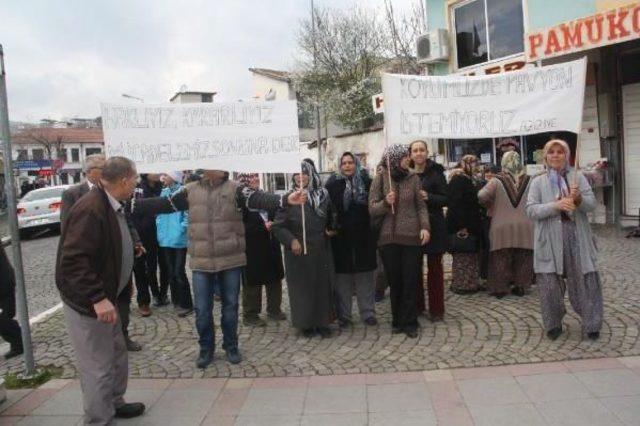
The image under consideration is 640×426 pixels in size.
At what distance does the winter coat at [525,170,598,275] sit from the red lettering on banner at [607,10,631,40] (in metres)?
5.41

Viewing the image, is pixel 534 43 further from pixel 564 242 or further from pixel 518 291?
pixel 564 242

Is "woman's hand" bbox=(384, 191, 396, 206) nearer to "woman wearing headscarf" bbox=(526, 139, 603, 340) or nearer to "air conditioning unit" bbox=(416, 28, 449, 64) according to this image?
"woman wearing headscarf" bbox=(526, 139, 603, 340)

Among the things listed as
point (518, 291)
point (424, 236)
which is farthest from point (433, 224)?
point (518, 291)

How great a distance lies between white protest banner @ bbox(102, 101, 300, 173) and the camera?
522cm

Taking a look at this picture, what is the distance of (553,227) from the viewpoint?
204 inches

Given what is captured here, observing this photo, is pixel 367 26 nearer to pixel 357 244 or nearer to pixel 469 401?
pixel 357 244

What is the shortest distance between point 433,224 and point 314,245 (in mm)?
1253

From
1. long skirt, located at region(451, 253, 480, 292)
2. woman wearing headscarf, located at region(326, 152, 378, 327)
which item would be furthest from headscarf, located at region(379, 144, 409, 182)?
long skirt, located at region(451, 253, 480, 292)

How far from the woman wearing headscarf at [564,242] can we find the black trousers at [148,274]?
4.31m

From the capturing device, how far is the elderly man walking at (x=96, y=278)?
12.0 ft

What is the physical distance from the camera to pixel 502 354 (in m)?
5.09

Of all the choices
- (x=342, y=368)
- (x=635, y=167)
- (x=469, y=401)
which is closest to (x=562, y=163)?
(x=469, y=401)

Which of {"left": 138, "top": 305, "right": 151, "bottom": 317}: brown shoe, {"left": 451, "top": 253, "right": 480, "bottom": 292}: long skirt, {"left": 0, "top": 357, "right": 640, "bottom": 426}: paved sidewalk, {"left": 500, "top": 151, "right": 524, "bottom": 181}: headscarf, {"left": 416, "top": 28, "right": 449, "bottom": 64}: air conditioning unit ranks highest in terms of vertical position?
{"left": 416, "top": 28, "right": 449, "bottom": 64}: air conditioning unit

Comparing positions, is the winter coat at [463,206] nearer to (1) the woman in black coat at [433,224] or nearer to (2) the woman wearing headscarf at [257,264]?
(1) the woman in black coat at [433,224]
